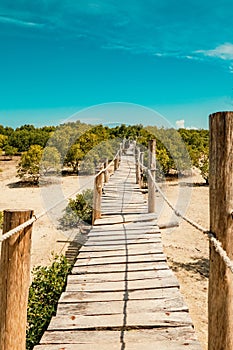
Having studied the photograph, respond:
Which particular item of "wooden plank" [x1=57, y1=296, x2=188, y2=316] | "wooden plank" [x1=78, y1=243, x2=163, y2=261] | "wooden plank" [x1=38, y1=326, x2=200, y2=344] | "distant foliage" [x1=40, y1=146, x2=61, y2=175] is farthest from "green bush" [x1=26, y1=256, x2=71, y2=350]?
"distant foliage" [x1=40, y1=146, x2=61, y2=175]

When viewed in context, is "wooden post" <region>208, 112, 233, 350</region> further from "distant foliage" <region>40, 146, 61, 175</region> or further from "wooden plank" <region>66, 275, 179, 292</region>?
"distant foliage" <region>40, 146, 61, 175</region>

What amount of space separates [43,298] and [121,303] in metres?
1.44

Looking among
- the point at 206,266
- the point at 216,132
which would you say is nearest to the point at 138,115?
the point at 206,266

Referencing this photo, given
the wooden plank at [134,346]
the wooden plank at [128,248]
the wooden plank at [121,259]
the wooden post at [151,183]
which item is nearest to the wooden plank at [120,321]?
the wooden plank at [134,346]

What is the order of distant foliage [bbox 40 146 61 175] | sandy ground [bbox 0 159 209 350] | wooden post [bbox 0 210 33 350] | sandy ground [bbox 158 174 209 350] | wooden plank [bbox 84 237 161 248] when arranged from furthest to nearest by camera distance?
distant foliage [bbox 40 146 61 175] → sandy ground [bbox 0 159 209 350] → sandy ground [bbox 158 174 209 350] → wooden plank [bbox 84 237 161 248] → wooden post [bbox 0 210 33 350]

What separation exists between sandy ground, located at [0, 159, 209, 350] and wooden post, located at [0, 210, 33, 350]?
348 cm

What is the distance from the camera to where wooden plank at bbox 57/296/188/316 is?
8.93ft

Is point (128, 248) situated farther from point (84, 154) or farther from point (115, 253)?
point (84, 154)

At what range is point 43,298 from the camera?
3.98 m

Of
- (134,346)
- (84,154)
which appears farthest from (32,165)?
(134,346)

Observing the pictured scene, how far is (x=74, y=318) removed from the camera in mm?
2633

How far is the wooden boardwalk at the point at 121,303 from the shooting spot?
2361 millimetres

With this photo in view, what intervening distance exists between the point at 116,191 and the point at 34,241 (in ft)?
7.98

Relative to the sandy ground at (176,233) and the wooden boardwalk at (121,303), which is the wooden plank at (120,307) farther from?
the sandy ground at (176,233)
